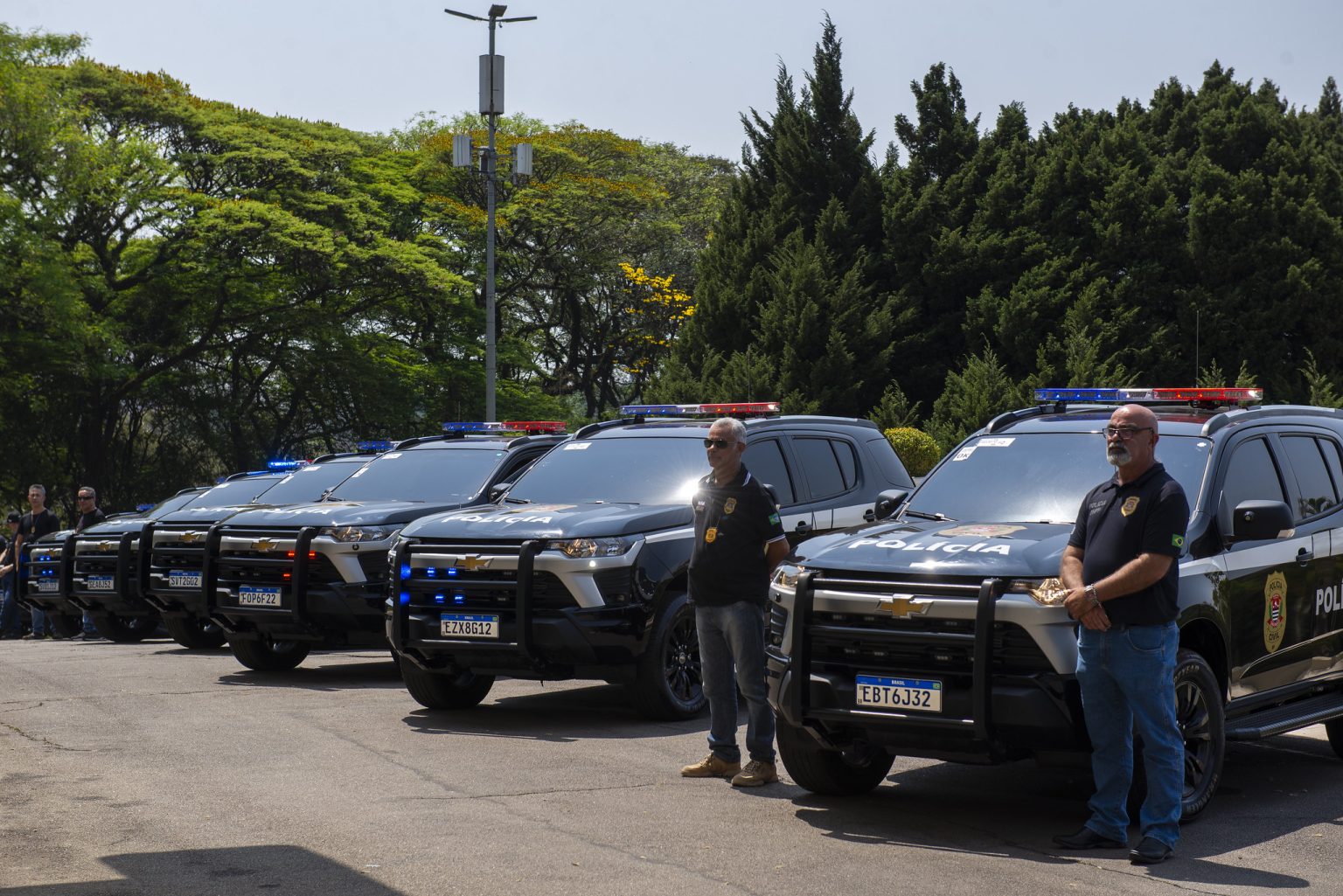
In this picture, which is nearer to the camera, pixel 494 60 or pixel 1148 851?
pixel 1148 851

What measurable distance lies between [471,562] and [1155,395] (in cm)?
426

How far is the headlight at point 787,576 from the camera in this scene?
717cm

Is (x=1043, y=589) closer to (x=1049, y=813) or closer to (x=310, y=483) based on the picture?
(x=1049, y=813)

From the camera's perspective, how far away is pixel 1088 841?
21.6 feet

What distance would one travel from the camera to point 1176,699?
692 centimetres

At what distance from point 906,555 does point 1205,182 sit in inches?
1374

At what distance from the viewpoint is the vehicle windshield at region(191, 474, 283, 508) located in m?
16.5

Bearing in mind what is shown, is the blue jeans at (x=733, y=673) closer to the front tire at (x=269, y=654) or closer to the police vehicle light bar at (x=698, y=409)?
the police vehicle light bar at (x=698, y=409)

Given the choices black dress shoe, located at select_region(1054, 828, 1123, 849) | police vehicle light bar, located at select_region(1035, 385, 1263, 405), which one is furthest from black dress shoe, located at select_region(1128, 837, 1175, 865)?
police vehicle light bar, located at select_region(1035, 385, 1263, 405)

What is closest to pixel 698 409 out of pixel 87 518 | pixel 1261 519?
pixel 1261 519

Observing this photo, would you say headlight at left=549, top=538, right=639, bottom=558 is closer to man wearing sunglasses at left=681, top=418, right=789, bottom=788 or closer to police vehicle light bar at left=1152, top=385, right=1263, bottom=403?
man wearing sunglasses at left=681, top=418, right=789, bottom=788

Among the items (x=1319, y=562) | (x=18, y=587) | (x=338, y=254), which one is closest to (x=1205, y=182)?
(x=338, y=254)

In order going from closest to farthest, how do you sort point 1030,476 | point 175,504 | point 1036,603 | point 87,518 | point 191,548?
point 1036,603, point 1030,476, point 191,548, point 175,504, point 87,518

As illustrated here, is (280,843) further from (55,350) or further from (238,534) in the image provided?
(55,350)
